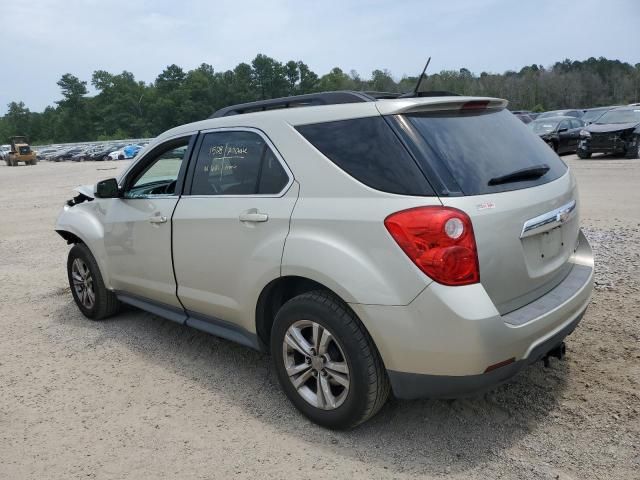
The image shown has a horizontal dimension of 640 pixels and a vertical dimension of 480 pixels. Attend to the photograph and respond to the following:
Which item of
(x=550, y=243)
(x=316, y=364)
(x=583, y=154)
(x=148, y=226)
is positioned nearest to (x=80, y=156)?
(x=583, y=154)

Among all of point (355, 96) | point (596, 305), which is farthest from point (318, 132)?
point (596, 305)

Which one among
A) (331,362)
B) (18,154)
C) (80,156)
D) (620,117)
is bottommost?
(80,156)

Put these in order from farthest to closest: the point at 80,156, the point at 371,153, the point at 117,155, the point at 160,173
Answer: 1. the point at 80,156
2. the point at 117,155
3. the point at 160,173
4. the point at 371,153

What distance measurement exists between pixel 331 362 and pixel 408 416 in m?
0.64

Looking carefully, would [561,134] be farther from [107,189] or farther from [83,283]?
[107,189]

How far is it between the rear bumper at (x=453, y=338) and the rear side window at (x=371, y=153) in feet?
1.78

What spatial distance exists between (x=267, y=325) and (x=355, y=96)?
58.3 inches

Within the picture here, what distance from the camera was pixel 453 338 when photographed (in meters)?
2.55

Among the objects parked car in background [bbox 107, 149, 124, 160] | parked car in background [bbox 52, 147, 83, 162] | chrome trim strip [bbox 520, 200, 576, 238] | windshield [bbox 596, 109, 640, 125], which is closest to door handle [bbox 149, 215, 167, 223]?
chrome trim strip [bbox 520, 200, 576, 238]

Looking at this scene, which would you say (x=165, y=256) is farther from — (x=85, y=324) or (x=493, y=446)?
(x=493, y=446)

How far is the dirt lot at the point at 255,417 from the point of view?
280cm

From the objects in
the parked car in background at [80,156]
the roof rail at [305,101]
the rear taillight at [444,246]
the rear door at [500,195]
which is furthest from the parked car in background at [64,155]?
the rear taillight at [444,246]

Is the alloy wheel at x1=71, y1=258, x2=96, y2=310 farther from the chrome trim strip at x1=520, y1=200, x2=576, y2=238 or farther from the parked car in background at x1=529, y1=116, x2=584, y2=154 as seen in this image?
the parked car in background at x1=529, y1=116, x2=584, y2=154

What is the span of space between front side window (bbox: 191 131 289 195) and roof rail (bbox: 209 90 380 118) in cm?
27
